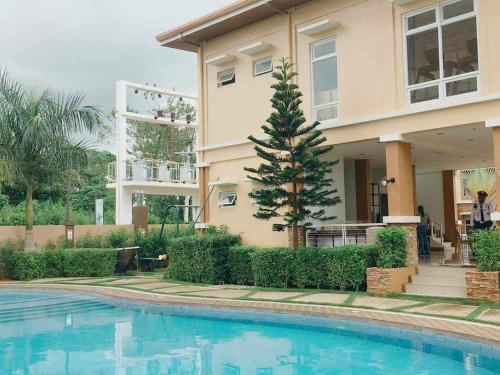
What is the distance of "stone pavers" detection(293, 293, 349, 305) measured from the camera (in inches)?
400

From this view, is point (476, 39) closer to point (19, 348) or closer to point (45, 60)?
point (19, 348)

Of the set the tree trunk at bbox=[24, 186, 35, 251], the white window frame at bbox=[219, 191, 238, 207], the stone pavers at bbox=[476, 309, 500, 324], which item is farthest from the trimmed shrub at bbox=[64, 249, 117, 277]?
the stone pavers at bbox=[476, 309, 500, 324]

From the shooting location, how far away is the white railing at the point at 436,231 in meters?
17.3

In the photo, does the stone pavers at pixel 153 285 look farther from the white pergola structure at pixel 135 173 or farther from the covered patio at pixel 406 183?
the white pergola structure at pixel 135 173

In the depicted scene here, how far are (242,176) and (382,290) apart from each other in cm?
533

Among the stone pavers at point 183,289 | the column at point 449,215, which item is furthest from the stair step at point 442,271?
the column at point 449,215

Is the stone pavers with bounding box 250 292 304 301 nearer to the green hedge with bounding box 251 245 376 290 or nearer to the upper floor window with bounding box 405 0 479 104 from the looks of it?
the green hedge with bounding box 251 245 376 290

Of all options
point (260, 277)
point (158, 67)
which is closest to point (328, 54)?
point (260, 277)

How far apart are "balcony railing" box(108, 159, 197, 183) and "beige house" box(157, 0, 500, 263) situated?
8.66 metres

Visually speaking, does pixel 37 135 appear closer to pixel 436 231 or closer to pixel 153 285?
pixel 153 285

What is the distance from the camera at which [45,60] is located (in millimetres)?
23562

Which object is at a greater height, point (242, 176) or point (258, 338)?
point (242, 176)

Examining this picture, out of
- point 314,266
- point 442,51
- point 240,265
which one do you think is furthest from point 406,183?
point 240,265

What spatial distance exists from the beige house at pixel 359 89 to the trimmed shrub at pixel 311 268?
1.54 m
